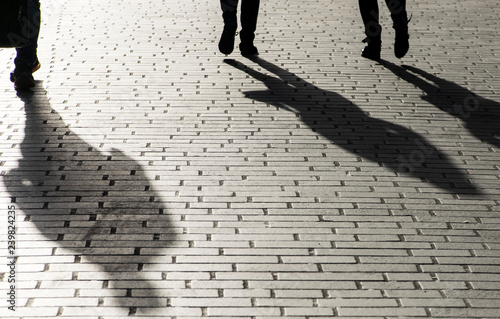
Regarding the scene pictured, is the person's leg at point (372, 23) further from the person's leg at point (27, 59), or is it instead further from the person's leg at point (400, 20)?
the person's leg at point (27, 59)

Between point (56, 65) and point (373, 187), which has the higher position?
point (373, 187)

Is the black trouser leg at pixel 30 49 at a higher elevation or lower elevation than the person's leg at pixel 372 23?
lower

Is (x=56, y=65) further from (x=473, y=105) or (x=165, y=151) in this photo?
(x=473, y=105)

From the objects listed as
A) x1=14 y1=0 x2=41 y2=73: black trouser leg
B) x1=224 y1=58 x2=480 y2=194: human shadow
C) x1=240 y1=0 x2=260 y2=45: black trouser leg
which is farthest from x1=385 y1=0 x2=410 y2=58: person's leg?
x1=14 y1=0 x2=41 y2=73: black trouser leg

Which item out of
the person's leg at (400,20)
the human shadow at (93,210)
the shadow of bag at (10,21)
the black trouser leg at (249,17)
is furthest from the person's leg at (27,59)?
the person's leg at (400,20)

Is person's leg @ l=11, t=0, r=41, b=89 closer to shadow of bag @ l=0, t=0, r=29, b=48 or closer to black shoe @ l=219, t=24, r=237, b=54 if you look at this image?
shadow of bag @ l=0, t=0, r=29, b=48

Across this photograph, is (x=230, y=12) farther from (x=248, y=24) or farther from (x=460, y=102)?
(x=460, y=102)

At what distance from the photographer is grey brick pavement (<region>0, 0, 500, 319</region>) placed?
12.4 ft

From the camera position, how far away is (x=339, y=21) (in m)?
9.83

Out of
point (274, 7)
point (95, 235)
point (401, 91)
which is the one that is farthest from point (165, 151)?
point (274, 7)

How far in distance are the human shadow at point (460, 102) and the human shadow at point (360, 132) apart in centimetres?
62

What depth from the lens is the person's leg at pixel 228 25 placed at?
7.72 metres

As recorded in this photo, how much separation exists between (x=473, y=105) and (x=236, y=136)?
7.76ft

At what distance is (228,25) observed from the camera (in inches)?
303
